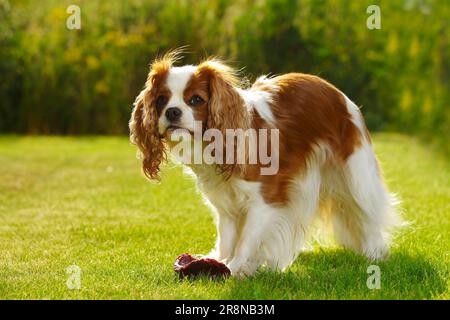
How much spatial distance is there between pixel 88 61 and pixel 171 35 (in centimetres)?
192

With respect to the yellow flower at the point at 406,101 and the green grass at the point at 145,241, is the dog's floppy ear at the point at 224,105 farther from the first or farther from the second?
the yellow flower at the point at 406,101

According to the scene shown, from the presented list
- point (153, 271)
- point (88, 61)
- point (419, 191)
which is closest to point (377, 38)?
point (88, 61)

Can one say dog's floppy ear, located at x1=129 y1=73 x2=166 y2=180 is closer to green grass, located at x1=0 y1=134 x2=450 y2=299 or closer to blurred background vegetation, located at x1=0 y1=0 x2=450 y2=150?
green grass, located at x1=0 y1=134 x2=450 y2=299

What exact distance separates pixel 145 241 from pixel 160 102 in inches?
70.4

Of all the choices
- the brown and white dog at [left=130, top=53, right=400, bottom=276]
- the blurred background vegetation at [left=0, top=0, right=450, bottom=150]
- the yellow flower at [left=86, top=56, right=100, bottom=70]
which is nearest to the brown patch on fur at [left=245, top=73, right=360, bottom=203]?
the brown and white dog at [left=130, top=53, right=400, bottom=276]

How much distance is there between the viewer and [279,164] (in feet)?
17.5

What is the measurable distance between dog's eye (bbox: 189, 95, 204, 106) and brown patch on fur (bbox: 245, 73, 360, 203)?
674 mm

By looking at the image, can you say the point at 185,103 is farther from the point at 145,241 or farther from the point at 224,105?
the point at 145,241

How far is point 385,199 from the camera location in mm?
5887

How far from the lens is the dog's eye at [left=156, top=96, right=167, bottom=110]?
16.4 ft

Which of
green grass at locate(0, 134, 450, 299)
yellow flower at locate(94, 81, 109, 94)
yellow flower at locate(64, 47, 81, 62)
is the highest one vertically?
yellow flower at locate(64, 47, 81, 62)

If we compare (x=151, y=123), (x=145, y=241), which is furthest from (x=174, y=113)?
(x=145, y=241)

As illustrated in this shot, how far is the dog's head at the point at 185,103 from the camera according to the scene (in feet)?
16.0

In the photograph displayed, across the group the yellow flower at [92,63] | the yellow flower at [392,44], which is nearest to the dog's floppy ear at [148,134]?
the yellow flower at [92,63]
